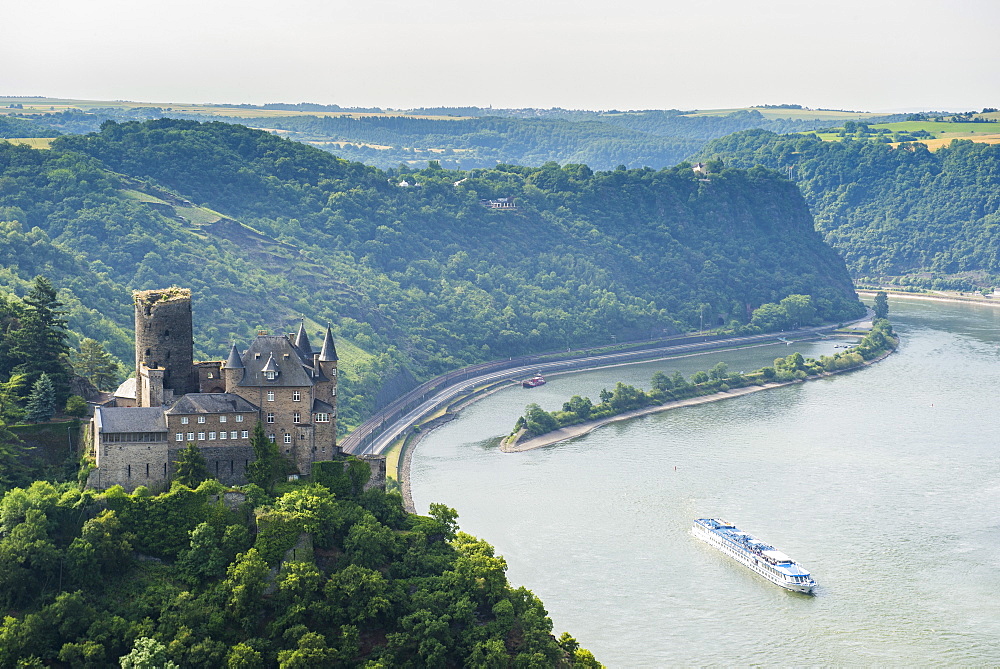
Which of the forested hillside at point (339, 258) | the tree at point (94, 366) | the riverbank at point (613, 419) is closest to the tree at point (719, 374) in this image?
the riverbank at point (613, 419)

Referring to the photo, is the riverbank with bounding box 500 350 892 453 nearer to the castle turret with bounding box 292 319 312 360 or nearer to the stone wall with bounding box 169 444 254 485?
the castle turret with bounding box 292 319 312 360

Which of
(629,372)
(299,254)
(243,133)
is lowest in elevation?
(629,372)

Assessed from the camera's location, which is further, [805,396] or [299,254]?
[299,254]

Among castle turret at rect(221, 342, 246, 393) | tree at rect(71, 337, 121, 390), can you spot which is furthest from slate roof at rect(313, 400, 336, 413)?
tree at rect(71, 337, 121, 390)

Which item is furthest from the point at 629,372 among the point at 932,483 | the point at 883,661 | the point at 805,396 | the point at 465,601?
the point at 465,601

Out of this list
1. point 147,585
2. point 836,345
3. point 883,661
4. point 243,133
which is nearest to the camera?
point 147,585

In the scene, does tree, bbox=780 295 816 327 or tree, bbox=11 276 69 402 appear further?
tree, bbox=780 295 816 327

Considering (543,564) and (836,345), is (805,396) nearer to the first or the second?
(836,345)
